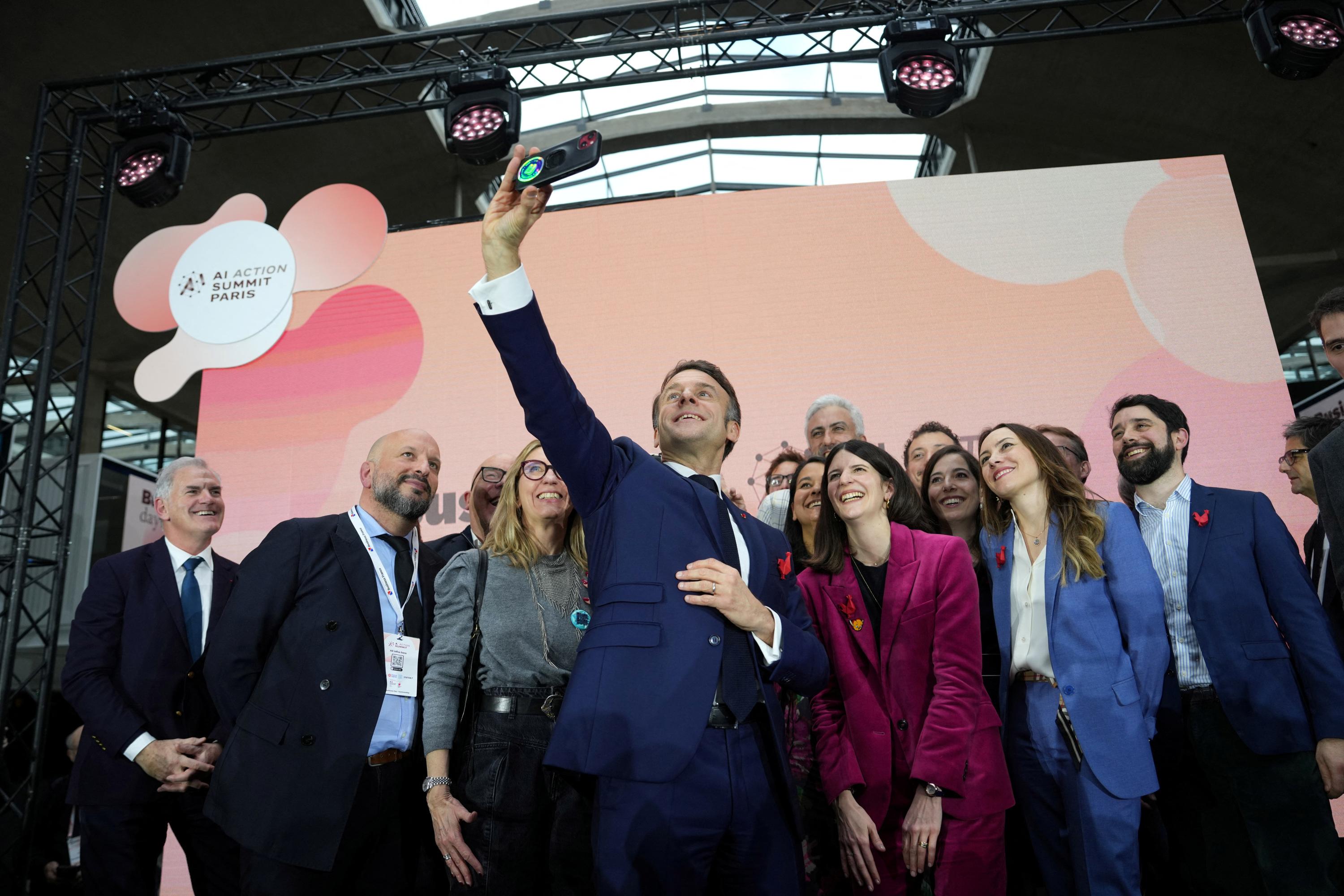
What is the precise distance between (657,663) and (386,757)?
42.0 inches

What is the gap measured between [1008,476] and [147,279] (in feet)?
16.9

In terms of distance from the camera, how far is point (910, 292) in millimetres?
5082

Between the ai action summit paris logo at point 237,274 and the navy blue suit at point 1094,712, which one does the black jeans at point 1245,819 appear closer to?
the navy blue suit at point 1094,712

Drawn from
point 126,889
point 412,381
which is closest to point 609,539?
point 126,889

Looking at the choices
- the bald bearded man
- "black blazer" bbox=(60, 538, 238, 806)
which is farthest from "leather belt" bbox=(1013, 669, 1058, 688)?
"black blazer" bbox=(60, 538, 238, 806)

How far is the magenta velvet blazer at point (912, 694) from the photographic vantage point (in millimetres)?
2084

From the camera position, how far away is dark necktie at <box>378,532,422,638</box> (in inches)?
95.2

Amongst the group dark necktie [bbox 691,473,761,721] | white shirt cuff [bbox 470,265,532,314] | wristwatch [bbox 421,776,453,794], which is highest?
white shirt cuff [bbox 470,265,532,314]

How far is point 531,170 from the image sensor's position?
1579mm

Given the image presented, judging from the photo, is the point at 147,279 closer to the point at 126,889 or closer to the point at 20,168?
the point at 20,168

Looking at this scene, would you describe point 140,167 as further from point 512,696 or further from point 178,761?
point 512,696

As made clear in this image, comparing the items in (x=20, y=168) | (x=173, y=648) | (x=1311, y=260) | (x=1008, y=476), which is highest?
(x=20, y=168)

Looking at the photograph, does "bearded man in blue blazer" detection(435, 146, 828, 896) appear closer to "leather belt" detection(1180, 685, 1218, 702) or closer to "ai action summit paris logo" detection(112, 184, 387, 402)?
"leather belt" detection(1180, 685, 1218, 702)

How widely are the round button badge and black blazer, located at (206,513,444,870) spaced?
125 centimetres
